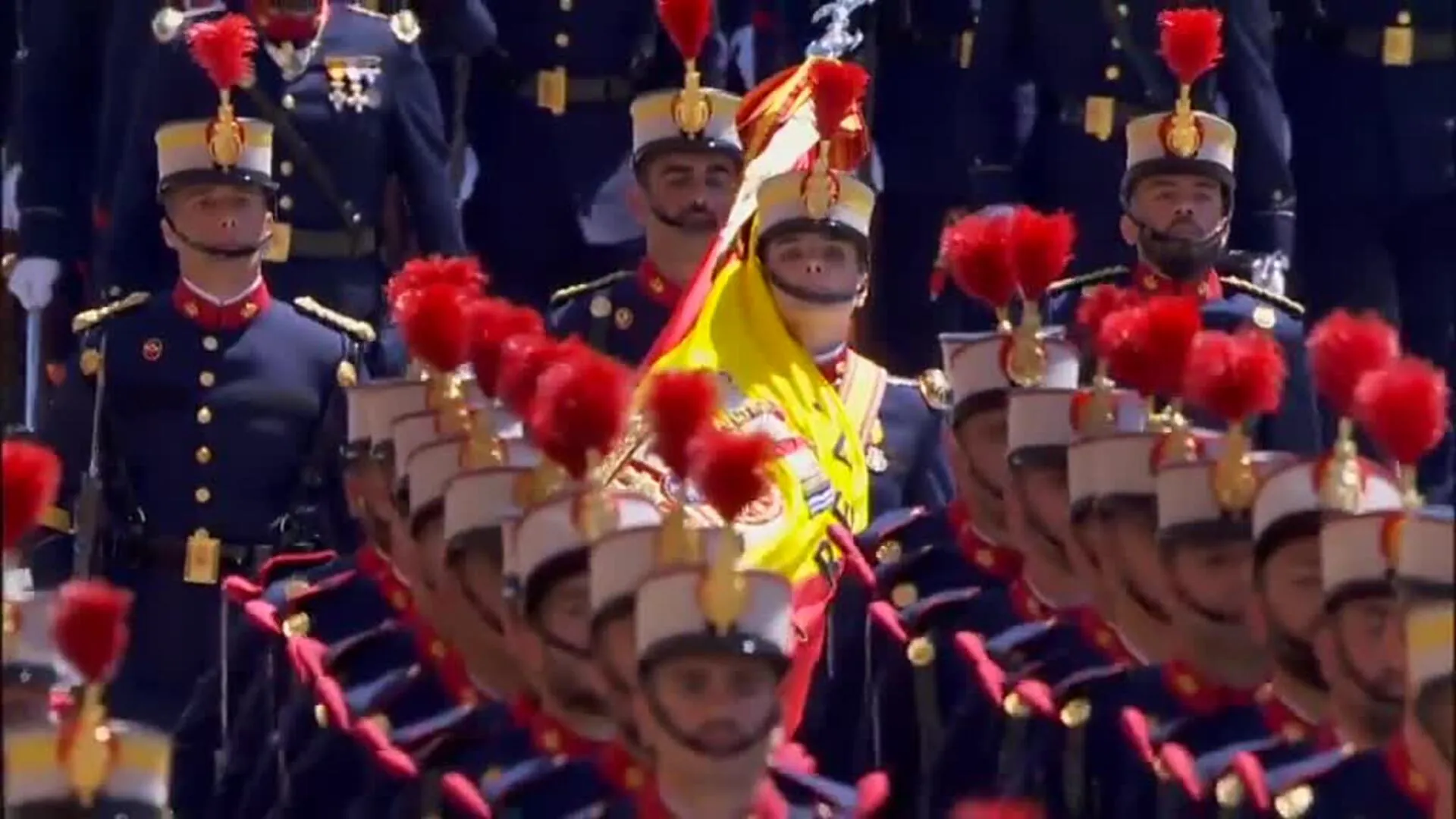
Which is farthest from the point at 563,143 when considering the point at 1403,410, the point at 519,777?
the point at 1403,410

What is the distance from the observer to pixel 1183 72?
9.22m

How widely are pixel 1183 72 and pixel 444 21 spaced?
1801 mm

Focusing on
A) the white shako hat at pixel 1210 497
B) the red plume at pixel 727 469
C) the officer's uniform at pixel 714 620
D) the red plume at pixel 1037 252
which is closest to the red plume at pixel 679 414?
the red plume at pixel 727 469

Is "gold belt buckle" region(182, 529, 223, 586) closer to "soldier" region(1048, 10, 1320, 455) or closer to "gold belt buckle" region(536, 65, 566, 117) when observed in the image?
"soldier" region(1048, 10, 1320, 455)

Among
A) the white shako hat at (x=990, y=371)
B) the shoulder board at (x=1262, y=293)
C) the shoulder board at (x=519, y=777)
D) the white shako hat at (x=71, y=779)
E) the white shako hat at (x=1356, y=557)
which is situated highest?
the shoulder board at (x=1262, y=293)

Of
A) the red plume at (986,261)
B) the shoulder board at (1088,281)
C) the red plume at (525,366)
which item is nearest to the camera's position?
the red plume at (525,366)

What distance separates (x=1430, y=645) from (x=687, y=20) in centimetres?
347

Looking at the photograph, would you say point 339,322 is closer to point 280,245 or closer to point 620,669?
point 280,245

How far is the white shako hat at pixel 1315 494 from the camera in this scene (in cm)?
719

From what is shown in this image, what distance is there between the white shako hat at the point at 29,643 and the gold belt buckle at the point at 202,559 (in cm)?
198

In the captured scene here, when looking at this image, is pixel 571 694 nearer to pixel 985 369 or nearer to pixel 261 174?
pixel 985 369

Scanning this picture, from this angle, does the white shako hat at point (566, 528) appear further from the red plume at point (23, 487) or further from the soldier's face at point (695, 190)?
the soldier's face at point (695, 190)

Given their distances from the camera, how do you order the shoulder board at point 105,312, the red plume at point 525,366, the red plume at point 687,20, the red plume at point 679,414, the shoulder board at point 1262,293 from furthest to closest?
the red plume at point 687,20
the shoulder board at point 1262,293
the shoulder board at point 105,312
the red plume at point 525,366
the red plume at point 679,414

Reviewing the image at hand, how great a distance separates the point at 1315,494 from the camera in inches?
284
